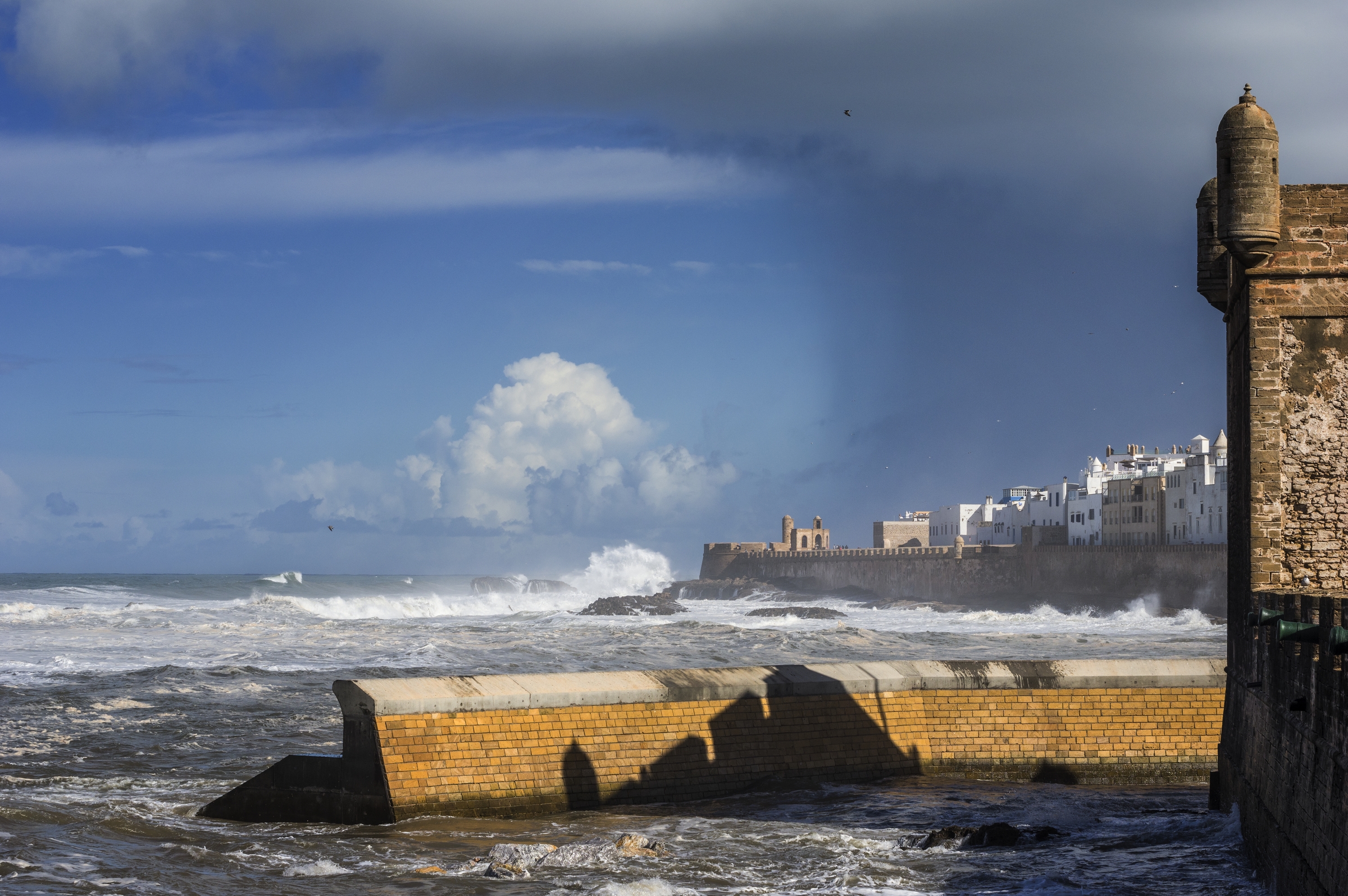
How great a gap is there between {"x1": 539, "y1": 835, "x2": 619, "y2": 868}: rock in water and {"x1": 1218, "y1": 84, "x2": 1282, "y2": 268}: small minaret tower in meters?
7.58

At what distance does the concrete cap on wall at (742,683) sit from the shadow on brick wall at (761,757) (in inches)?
7.8

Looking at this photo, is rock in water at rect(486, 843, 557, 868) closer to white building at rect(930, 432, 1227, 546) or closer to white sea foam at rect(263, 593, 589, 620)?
white sea foam at rect(263, 593, 589, 620)

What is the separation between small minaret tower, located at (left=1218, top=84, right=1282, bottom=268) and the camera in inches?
431

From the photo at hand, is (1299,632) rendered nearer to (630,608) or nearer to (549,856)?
(549,856)

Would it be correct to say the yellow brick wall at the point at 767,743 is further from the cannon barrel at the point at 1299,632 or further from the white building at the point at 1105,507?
the white building at the point at 1105,507

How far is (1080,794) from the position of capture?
12305mm

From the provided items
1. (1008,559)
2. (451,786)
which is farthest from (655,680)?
(1008,559)

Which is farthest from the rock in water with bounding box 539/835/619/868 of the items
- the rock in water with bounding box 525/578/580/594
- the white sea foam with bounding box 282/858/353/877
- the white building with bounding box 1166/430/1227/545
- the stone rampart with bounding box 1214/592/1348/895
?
the rock in water with bounding box 525/578/580/594

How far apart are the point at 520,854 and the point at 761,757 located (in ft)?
11.0

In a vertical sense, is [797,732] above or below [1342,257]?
below

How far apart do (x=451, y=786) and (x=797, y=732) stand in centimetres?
355

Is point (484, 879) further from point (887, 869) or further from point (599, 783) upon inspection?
point (887, 869)

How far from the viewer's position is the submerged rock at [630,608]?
68.7 metres

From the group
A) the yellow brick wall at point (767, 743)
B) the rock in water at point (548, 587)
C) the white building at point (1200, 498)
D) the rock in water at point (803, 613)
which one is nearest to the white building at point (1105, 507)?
the white building at point (1200, 498)
